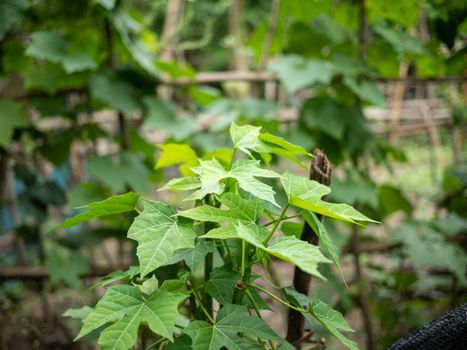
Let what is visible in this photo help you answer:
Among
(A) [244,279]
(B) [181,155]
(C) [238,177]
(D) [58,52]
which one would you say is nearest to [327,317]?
(A) [244,279]

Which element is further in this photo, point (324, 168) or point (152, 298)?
point (324, 168)

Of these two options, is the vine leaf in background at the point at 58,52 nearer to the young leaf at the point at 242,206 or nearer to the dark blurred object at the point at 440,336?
the young leaf at the point at 242,206

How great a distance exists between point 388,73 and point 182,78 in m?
1.02

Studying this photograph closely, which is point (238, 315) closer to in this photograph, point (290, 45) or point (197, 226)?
point (197, 226)

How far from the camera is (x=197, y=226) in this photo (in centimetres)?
68

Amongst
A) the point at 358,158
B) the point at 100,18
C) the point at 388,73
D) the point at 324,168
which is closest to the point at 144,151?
the point at 100,18

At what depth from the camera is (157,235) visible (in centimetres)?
55

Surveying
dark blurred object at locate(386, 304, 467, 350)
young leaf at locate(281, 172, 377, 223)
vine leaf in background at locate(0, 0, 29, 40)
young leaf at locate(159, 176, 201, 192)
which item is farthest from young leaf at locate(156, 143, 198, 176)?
vine leaf in background at locate(0, 0, 29, 40)

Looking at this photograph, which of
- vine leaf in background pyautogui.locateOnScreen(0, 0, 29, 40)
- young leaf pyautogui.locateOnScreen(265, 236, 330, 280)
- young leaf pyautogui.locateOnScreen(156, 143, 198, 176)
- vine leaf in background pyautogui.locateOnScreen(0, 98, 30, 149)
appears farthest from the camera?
vine leaf in background pyautogui.locateOnScreen(0, 98, 30, 149)

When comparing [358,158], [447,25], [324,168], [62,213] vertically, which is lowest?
[62,213]

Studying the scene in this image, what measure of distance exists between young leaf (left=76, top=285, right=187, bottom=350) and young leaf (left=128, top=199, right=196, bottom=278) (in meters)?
0.06

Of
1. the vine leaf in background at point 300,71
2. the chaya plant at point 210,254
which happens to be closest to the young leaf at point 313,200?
the chaya plant at point 210,254

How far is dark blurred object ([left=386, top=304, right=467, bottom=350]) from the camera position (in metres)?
0.58

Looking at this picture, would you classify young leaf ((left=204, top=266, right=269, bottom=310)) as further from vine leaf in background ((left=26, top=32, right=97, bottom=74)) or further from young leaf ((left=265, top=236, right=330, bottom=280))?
vine leaf in background ((left=26, top=32, right=97, bottom=74))
